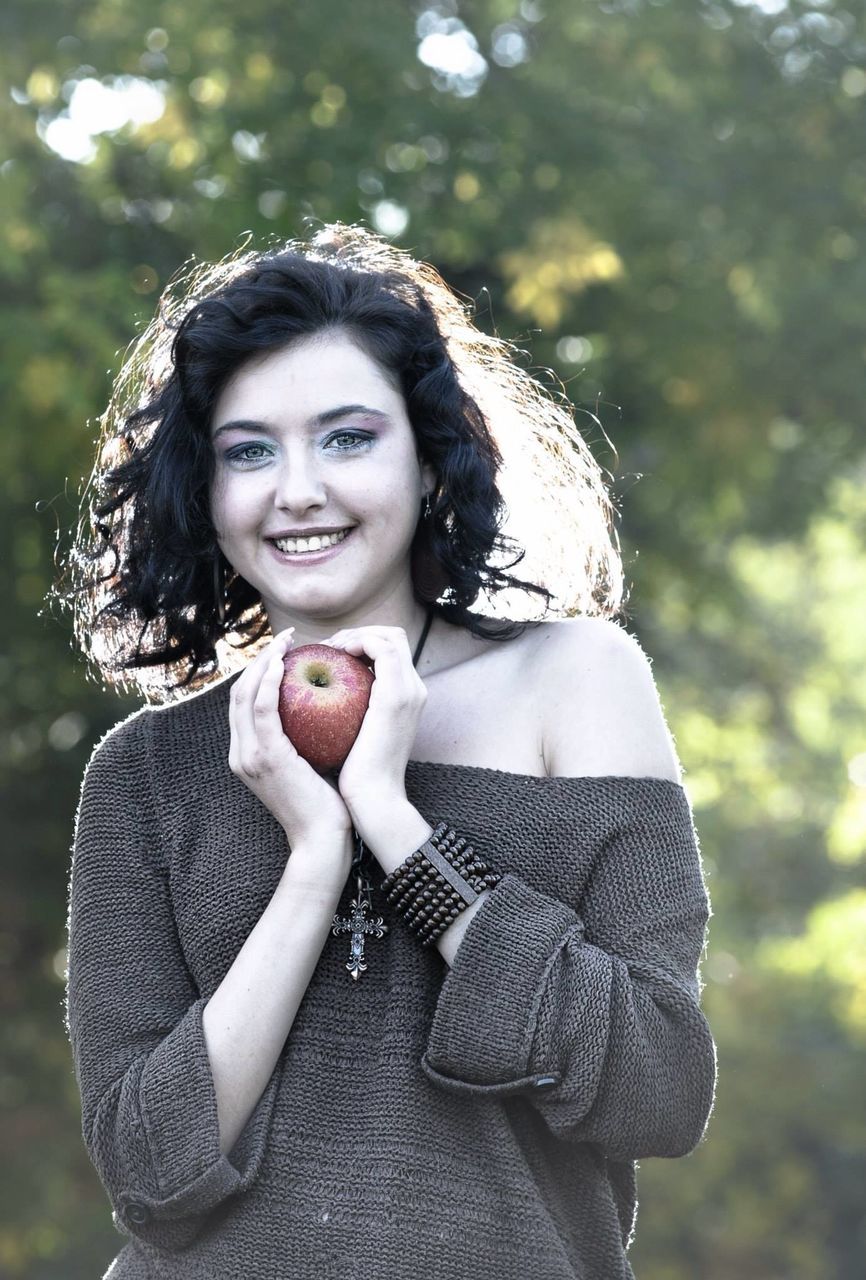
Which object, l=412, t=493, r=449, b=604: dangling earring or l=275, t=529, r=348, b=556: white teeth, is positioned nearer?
l=275, t=529, r=348, b=556: white teeth

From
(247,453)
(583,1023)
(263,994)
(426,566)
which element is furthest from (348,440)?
(583,1023)

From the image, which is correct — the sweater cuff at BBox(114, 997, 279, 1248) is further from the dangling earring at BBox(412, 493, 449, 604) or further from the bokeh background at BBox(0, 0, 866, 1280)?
the bokeh background at BBox(0, 0, 866, 1280)

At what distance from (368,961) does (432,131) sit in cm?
619

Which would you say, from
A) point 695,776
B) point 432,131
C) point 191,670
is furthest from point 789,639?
point 191,670

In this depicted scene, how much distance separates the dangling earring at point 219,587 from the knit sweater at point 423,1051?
376 mm

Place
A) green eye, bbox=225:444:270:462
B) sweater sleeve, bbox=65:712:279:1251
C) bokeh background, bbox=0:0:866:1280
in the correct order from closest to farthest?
sweater sleeve, bbox=65:712:279:1251
green eye, bbox=225:444:270:462
bokeh background, bbox=0:0:866:1280

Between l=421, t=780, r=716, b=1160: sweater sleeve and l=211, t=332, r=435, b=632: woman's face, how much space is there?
0.51 m

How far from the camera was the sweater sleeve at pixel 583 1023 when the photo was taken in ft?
7.52

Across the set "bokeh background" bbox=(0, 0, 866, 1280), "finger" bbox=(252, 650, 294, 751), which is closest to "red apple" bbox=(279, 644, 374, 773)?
"finger" bbox=(252, 650, 294, 751)

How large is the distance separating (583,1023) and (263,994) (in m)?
0.42

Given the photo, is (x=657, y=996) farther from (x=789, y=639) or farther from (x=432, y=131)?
(x=789, y=639)

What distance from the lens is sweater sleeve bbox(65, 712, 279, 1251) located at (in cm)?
240

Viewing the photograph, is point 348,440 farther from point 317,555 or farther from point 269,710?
point 269,710

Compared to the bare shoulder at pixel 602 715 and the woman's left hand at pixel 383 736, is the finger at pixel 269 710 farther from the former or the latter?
the bare shoulder at pixel 602 715
